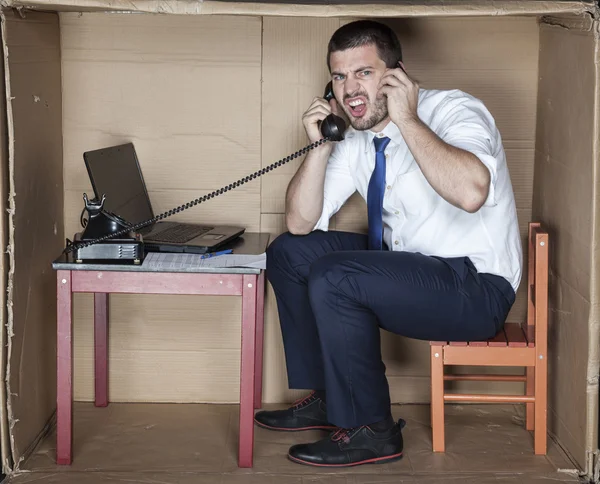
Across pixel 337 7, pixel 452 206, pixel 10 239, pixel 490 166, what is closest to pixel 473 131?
pixel 490 166

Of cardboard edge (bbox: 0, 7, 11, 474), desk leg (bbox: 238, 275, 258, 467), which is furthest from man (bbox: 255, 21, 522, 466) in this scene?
cardboard edge (bbox: 0, 7, 11, 474)

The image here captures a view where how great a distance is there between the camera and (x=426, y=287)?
2381 mm

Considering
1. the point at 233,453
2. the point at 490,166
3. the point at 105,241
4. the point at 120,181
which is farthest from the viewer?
the point at 120,181

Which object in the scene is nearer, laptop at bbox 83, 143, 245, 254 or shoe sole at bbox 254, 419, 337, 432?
laptop at bbox 83, 143, 245, 254

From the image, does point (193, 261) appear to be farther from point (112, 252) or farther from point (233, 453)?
point (233, 453)

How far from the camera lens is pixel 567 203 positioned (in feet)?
8.38

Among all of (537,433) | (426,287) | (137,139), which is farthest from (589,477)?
(137,139)

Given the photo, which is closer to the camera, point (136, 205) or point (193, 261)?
point (193, 261)

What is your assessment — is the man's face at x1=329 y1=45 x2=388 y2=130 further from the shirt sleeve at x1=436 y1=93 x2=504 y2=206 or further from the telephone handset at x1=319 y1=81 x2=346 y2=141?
the shirt sleeve at x1=436 y1=93 x2=504 y2=206

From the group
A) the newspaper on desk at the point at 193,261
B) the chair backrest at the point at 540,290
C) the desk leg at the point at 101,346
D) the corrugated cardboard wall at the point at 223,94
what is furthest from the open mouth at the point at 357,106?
the desk leg at the point at 101,346

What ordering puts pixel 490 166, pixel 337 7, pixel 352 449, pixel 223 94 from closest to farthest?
pixel 337 7 < pixel 490 166 < pixel 352 449 < pixel 223 94

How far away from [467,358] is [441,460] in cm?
30

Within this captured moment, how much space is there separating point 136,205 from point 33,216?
33cm

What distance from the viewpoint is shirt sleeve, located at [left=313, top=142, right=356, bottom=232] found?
276 cm
